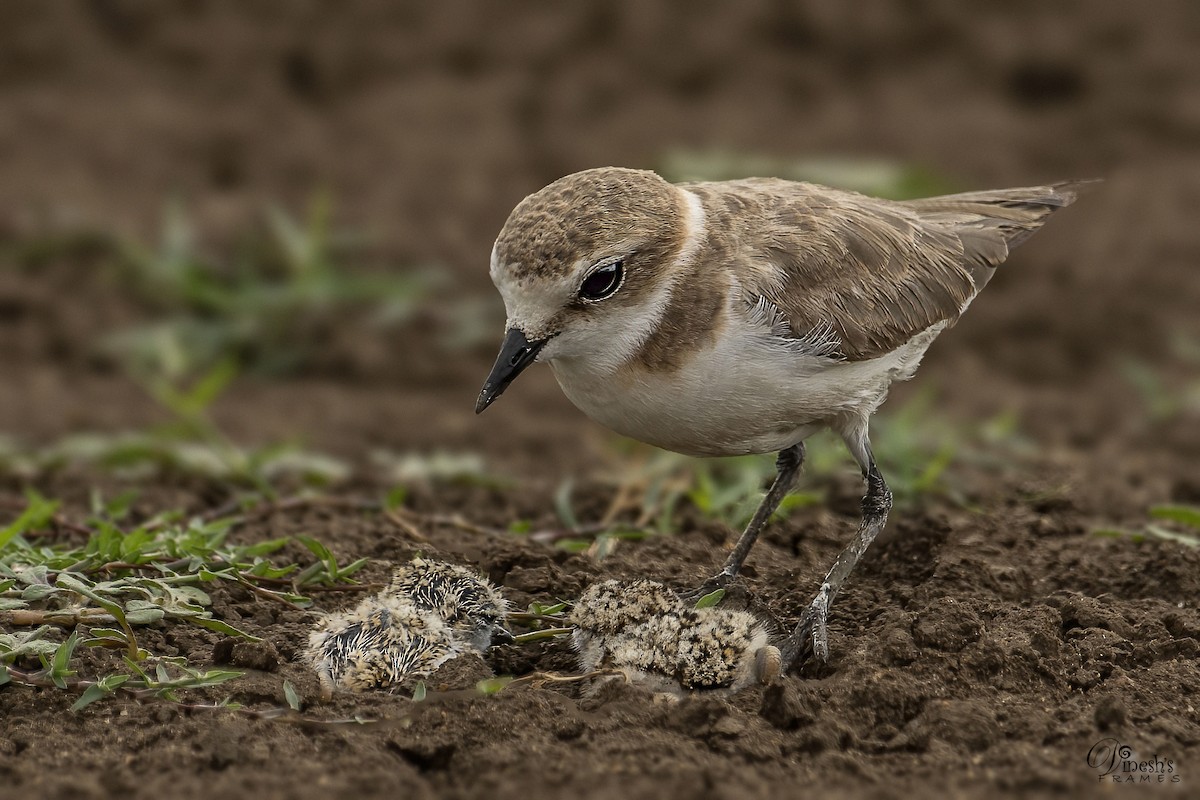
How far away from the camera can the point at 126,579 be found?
5352 millimetres

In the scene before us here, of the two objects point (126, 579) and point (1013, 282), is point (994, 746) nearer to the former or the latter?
point (126, 579)

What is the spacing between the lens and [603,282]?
5234 mm

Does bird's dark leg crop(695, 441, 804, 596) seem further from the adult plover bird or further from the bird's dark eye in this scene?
the bird's dark eye

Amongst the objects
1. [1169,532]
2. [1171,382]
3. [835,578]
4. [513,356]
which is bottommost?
[1171,382]

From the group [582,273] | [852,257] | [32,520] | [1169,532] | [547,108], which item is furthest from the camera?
[547,108]

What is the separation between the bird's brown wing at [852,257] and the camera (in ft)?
18.5

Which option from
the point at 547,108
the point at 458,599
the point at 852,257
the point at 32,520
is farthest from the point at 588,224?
the point at 547,108

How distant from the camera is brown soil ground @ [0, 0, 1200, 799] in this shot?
4637 millimetres

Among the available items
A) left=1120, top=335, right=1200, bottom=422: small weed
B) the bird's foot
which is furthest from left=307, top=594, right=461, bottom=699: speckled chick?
left=1120, top=335, right=1200, bottom=422: small weed

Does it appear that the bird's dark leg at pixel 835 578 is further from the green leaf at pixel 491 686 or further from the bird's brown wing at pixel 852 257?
the green leaf at pixel 491 686

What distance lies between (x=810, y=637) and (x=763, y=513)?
845mm

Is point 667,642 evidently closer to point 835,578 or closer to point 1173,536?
point 835,578

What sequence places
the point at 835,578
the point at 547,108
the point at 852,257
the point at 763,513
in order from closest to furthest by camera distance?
the point at 835,578
the point at 852,257
the point at 763,513
the point at 547,108

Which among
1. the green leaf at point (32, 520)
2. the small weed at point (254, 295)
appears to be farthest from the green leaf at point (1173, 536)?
the small weed at point (254, 295)
